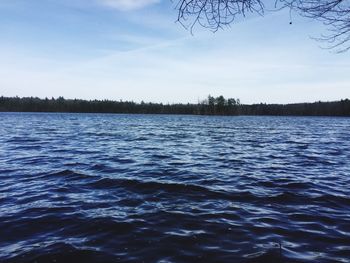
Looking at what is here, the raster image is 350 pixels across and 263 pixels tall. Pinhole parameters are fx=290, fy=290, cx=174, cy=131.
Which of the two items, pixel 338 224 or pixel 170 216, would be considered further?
pixel 170 216

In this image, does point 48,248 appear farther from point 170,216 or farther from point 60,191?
point 60,191

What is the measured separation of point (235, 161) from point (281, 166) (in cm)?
267

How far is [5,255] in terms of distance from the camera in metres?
5.67

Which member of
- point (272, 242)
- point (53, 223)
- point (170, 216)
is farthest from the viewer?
point (170, 216)

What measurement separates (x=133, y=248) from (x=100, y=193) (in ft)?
14.1

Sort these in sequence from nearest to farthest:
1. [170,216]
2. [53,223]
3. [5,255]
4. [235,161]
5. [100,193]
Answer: [5,255] → [53,223] → [170,216] → [100,193] → [235,161]

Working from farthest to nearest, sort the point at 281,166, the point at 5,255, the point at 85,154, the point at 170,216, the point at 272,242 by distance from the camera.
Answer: the point at 85,154 < the point at 281,166 < the point at 170,216 < the point at 272,242 < the point at 5,255

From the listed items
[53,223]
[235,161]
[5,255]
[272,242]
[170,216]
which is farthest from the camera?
[235,161]

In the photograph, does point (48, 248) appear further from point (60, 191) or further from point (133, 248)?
point (60, 191)

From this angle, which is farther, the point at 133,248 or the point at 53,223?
the point at 53,223

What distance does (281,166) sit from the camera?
1546cm

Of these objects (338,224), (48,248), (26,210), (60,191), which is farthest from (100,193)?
(338,224)

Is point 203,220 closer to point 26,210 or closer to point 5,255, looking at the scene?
point 5,255

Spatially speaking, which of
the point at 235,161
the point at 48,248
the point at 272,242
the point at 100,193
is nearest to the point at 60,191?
the point at 100,193
